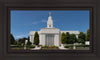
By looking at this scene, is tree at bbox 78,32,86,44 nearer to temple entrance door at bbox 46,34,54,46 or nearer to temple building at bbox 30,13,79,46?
temple building at bbox 30,13,79,46

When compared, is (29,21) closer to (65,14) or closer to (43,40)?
(43,40)

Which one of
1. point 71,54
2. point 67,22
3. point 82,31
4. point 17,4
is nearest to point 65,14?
point 67,22

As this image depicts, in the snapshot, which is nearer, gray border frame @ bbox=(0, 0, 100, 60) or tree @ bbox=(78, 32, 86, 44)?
gray border frame @ bbox=(0, 0, 100, 60)

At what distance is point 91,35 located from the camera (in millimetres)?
1813

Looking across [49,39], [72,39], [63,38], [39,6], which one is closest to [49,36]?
[49,39]

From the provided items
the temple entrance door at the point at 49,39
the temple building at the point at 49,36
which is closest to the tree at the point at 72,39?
the temple building at the point at 49,36

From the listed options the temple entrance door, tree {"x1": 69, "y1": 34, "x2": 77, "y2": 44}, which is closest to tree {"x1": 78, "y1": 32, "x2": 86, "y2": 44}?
tree {"x1": 69, "y1": 34, "x2": 77, "y2": 44}

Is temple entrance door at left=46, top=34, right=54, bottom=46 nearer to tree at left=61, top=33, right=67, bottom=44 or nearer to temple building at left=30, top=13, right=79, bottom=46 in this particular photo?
temple building at left=30, top=13, right=79, bottom=46

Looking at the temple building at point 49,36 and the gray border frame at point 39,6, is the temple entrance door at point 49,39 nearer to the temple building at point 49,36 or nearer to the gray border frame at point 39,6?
the temple building at point 49,36

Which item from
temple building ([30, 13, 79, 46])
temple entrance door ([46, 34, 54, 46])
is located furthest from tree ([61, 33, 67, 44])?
temple entrance door ([46, 34, 54, 46])

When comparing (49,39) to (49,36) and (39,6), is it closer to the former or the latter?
(49,36)

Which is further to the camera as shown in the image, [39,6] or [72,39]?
[72,39]

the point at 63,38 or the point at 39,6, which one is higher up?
the point at 39,6

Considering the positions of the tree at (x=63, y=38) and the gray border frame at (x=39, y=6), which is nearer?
the gray border frame at (x=39, y=6)
